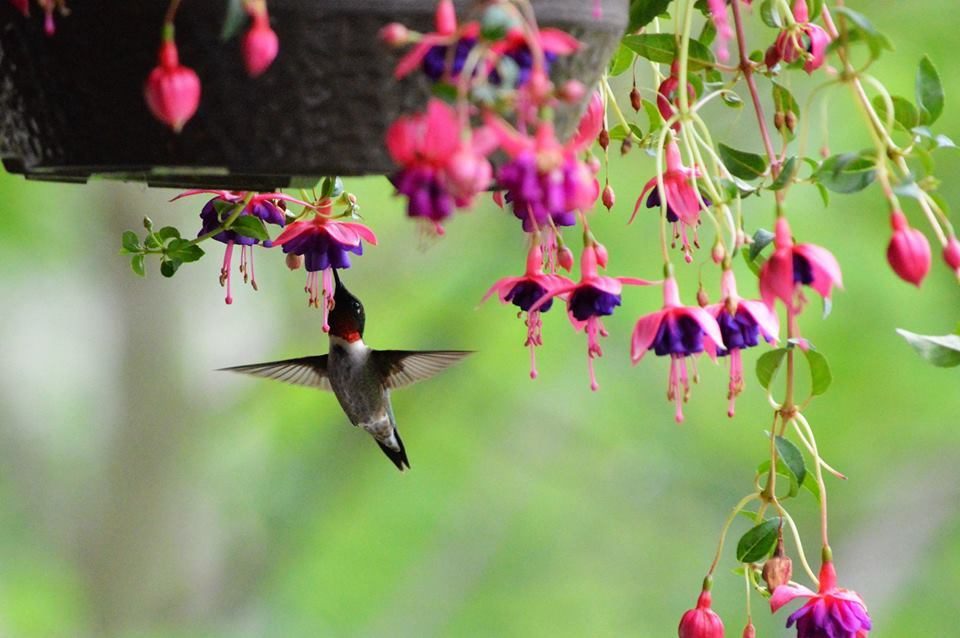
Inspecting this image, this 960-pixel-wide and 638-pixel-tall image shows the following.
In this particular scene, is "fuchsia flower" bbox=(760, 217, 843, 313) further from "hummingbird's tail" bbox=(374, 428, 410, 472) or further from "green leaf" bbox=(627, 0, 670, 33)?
"hummingbird's tail" bbox=(374, 428, 410, 472)

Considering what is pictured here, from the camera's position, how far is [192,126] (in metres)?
0.74

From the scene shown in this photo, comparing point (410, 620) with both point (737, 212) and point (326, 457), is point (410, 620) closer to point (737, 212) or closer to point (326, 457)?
point (326, 457)

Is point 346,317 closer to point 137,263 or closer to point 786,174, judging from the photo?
point 137,263

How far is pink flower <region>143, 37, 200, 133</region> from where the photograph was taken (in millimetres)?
665

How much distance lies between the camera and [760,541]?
1.00m

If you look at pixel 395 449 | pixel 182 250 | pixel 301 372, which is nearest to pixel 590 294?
pixel 182 250

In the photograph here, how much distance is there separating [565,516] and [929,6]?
2337 millimetres

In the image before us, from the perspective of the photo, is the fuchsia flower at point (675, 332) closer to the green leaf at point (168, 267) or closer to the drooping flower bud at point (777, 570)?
the drooping flower bud at point (777, 570)

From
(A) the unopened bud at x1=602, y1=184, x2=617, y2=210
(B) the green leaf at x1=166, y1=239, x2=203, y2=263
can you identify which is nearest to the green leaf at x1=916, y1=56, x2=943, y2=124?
(A) the unopened bud at x1=602, y1=184, x2=617, y2=210

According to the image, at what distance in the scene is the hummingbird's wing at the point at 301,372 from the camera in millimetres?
1454

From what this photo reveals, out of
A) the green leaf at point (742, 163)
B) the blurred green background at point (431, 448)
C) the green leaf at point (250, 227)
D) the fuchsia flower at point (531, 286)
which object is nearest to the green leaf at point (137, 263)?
→ the green leaf at point (250, 227)

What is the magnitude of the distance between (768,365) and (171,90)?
499 millimetres

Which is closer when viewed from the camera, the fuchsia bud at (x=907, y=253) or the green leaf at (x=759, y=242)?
the fuchsia bud at (x=907, y=253)

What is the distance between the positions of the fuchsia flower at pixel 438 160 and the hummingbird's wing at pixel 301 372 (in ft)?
2.79
